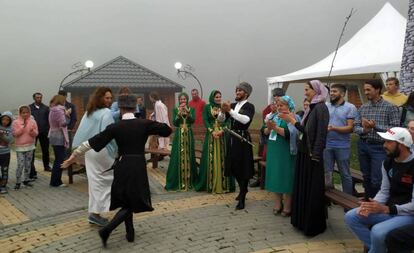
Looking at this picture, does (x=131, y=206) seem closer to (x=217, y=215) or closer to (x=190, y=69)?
(x=217, y=215)

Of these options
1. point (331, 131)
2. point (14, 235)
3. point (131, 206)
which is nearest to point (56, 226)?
point (14, 235)

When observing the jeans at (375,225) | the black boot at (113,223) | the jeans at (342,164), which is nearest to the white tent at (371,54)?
the jeans at (342,164)

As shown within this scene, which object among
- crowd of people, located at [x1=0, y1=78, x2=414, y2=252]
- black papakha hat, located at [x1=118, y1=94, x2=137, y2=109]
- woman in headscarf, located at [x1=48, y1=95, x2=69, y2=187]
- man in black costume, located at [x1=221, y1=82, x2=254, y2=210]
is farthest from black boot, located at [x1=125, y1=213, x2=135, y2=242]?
woman in headscarf, located at [x1=48, y1=95, x2=69, y2=187]

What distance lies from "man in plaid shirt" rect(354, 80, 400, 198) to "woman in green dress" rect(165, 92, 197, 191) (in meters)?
2.79

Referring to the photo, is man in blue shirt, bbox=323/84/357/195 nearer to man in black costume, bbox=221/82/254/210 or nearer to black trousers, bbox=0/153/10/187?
man in black costume, bbox=221/82/254/210

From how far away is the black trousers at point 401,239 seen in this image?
317 centimetres

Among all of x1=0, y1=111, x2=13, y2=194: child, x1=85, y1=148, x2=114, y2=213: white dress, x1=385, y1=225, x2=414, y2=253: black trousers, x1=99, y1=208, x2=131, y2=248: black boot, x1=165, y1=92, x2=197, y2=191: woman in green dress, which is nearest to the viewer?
x1=385, y1=225, x2=414, y2=253: black trousers

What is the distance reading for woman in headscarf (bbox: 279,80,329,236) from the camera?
428 centimetres

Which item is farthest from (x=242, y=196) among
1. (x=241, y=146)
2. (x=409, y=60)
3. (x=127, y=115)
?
(x=409, y=60)

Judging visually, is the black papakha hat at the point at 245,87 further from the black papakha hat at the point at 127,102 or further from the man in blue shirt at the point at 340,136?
the black papakha hat at the point at 127,102

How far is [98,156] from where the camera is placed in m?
4.75

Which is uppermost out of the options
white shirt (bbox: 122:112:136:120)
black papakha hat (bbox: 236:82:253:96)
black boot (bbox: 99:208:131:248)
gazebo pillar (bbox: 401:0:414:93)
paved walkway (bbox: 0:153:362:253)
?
gazebo pillar (bbox: 401:0:414:93)

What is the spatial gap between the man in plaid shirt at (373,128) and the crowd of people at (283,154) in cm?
1

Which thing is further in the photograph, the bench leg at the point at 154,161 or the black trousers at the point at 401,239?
the bench leg at the point at 154,161
